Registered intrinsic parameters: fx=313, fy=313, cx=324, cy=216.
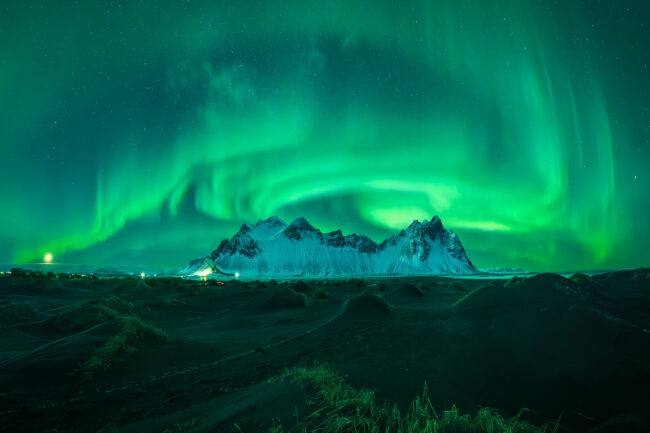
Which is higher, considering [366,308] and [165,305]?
[366,308]

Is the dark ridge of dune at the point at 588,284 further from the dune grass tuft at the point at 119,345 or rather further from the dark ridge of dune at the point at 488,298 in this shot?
the dune grass tuft at the point at 119,345

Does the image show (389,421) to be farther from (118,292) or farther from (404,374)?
(118,292)

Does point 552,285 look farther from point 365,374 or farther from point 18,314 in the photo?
point 18,314

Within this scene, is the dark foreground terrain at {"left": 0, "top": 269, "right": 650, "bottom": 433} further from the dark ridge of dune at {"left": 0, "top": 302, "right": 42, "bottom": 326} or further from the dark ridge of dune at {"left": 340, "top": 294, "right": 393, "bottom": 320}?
the dark ridge of dune at {"left": 0, "top": 302, "right": 42, "bottom": 326}

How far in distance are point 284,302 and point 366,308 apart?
30.9 feet

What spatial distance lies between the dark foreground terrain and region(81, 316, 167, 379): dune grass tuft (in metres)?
0.04

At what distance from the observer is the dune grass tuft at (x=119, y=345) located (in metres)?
8.77

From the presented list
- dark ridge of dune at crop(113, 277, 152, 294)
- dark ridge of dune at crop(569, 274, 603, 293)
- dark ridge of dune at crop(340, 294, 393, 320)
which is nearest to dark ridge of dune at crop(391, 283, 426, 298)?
dark ridge of dune at crop(569, 274, 603, 293)

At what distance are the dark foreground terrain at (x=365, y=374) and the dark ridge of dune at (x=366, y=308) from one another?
1.20 m

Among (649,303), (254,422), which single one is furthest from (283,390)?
(649,303)

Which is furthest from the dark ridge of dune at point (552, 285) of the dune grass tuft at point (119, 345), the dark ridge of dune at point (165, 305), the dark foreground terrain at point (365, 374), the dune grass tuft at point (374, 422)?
the dark ridge of dune at point (165, 305)

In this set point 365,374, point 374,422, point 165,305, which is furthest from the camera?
point 165,305

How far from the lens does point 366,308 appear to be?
16438 mm

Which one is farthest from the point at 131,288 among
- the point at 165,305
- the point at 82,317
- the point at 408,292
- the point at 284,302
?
the point at 408,292
